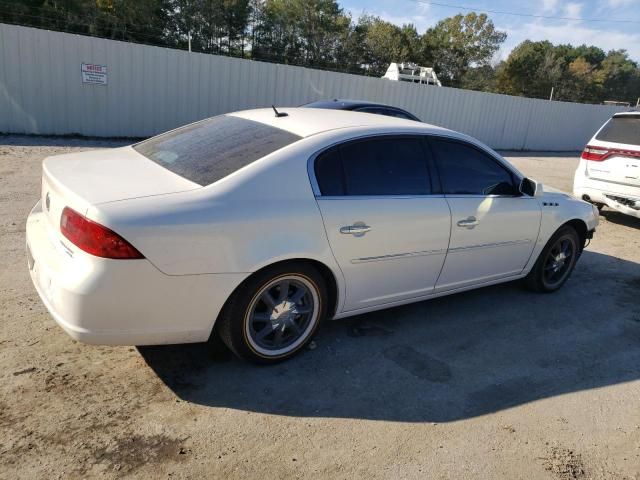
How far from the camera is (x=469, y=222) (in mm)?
4016

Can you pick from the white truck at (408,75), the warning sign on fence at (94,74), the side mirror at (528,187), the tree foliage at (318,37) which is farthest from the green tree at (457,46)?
the side mirror at (528,187)

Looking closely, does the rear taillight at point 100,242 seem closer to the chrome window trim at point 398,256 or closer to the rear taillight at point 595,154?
the chrome window trim at point 398,256

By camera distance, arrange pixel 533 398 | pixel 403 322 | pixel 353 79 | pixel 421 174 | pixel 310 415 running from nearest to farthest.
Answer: pixel 310 415 < pixel 533 398 < pixel 421 174 < pixel 403 322 < pixel 353 79

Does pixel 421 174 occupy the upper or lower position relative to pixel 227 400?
upper

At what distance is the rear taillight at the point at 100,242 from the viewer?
259cm

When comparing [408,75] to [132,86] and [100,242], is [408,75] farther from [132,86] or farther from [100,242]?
[100,242]

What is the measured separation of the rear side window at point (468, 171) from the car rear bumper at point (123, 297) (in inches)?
74.2

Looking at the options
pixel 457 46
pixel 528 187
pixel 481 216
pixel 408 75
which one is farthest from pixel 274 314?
pixel 457 46

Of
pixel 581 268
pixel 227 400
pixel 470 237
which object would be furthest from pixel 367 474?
pixel 581 268

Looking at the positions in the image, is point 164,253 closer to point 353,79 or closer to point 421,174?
point 421,174

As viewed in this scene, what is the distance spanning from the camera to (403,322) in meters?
4.21

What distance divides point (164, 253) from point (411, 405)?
1.70 metres

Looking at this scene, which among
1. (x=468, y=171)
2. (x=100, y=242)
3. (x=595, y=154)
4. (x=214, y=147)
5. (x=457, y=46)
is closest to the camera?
(x=100, y=242)

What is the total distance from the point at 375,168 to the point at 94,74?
10.6 metres
